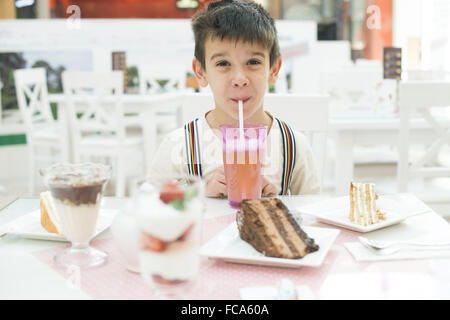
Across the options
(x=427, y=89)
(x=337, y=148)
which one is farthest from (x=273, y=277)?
(x=337, y=148)

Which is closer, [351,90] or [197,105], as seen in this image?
[197,105]

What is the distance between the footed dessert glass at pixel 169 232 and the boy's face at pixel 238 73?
0.73 meters

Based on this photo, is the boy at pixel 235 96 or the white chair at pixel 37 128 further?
the white chair at pixel 37 128

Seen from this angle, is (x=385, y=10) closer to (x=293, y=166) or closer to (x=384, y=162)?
(x=384, y=162)

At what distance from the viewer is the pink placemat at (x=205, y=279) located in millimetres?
715

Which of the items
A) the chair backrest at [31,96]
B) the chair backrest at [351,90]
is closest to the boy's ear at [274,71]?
the chair backrest at [351,90]

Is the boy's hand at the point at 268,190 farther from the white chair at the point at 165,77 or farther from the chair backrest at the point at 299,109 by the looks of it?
the white chair at the point at 165,77

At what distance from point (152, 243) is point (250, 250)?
0.25 m

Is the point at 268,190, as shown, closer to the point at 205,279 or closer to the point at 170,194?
the point at 205,279

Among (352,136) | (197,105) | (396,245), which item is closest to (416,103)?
(352,136)

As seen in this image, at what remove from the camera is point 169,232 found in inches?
25.4

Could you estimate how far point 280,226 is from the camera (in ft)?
2.85

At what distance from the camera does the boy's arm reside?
1475mm

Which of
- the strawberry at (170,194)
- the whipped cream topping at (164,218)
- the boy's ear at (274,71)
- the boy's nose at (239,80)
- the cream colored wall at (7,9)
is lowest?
the whipped cream topping at (164,218)
